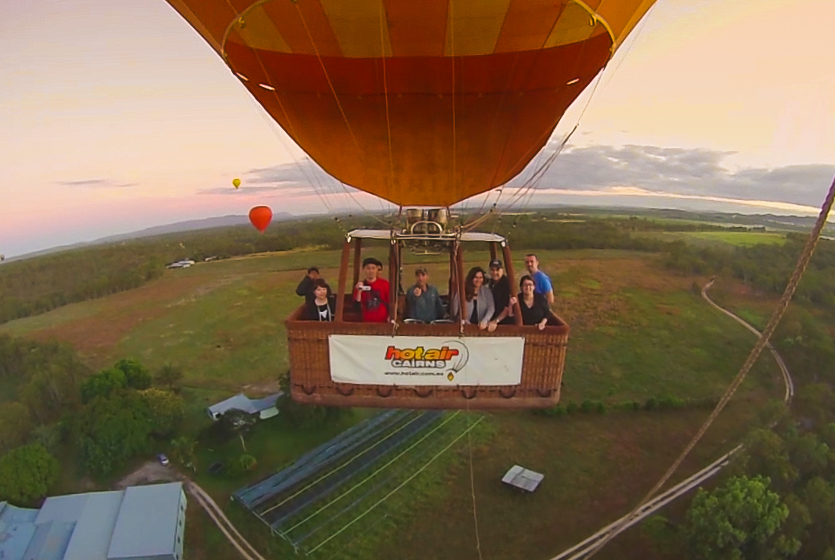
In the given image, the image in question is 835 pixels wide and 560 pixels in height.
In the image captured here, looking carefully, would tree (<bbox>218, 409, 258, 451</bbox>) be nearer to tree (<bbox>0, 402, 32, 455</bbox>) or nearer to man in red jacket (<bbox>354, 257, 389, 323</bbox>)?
tree (<bbox>0, 402, 32, 455</bbox>)

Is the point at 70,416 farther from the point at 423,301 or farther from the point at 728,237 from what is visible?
the point at 728,237

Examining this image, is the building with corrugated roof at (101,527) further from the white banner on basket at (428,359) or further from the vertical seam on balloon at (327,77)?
the vertical seam on balloon at (327,77)

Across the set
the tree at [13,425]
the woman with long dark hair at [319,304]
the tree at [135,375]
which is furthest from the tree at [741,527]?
the tree at [13,425]

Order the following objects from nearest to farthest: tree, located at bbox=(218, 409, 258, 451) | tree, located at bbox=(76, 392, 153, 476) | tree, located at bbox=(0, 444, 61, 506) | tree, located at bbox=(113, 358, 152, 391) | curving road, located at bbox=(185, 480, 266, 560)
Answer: curving road, located at bbox=(185, 480, 266, 560) < tree, located at bbox=(0, 444, 61, 506) < tree, located at bbox=(76, 392, 153, 476) < tree, located at bbox=(218, 409, 258, 451) < tree, located at bbox=(113, 358, 152, 391)

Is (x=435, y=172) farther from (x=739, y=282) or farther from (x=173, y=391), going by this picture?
(x=739, y=282)

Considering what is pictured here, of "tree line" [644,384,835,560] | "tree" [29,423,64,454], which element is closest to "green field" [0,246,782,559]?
"tree line" [644,384,835,560]

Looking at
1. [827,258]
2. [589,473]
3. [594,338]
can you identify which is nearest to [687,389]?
[594,338]

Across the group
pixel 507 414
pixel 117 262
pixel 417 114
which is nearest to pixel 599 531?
pixel 507 414
